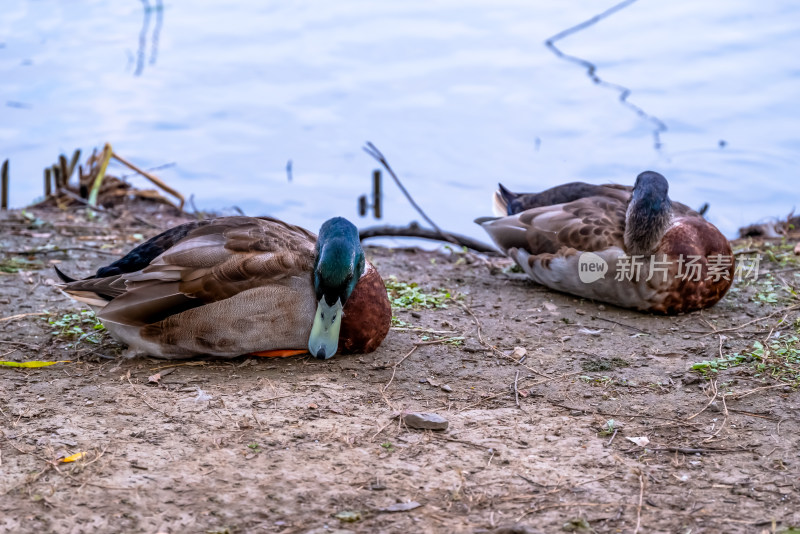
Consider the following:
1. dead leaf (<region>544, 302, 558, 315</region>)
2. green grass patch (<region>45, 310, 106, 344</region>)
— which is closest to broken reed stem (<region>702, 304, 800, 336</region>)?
dead leaf (<region>544, 302, 558, 315</region>)

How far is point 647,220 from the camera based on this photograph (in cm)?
494

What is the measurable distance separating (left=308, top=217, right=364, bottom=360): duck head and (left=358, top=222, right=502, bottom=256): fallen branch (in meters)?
2.39

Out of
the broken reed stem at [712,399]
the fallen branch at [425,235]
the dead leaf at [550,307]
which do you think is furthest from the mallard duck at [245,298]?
the fallen branch at [425,235]

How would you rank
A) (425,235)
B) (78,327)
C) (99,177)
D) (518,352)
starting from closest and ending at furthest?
(518,352) < (78,327) < (425,235) < (99,177)

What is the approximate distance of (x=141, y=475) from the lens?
308cm

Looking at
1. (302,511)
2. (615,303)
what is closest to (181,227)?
(302,511)

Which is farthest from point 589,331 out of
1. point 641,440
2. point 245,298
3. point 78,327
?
point 78,327

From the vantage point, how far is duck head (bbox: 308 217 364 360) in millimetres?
3934

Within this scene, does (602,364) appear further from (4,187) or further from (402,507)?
(4,187)

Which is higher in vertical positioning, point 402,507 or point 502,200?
point 502,200

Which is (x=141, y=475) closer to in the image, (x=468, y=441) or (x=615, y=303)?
(x=468, y=441)

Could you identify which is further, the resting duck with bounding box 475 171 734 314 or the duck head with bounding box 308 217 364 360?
the resting duck with bounding box 475 171 734 314

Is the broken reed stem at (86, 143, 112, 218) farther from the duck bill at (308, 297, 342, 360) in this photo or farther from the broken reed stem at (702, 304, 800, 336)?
the broken reed stem at (702, 304, 800, 336)

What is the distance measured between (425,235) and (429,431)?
128 inches
